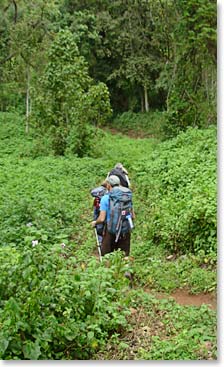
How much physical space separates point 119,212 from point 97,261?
554mm

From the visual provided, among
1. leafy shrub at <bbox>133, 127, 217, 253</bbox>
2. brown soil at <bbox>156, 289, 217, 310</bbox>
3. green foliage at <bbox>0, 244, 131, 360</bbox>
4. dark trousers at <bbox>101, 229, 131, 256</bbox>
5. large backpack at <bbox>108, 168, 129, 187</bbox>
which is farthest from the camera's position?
large backpack at <bbox>108, 168, 129, 187</bbox>

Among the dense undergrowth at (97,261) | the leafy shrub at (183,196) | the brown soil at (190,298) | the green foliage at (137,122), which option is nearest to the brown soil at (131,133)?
the green foliage at (137,122)

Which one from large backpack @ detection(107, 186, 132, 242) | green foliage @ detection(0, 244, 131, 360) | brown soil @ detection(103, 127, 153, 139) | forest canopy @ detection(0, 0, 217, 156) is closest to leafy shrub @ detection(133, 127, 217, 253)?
large backpack @ detection(107, 186, 132, 242)

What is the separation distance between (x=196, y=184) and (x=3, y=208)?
9.04ft

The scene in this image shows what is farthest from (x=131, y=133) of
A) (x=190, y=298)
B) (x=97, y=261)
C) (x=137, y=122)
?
(x=97, y=261)

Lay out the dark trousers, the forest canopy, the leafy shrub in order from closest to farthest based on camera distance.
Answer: the dark trousers, the leafy shrub, the forest canopy

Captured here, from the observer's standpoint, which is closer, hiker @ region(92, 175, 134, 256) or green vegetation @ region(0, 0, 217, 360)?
green vegetation @ region(0, 0, 217, 360)

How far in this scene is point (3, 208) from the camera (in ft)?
26.8

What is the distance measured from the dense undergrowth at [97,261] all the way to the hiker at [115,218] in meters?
0.38

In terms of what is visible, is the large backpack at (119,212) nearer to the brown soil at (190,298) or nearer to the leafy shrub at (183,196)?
the brown soil at (190,298)

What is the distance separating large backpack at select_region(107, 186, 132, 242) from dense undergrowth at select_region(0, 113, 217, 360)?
0.43 metres

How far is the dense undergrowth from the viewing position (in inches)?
131

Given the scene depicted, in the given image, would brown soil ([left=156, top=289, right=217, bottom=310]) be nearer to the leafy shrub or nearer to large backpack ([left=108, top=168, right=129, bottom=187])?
the leafy shrub

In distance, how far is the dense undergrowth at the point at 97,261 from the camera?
3332mm
